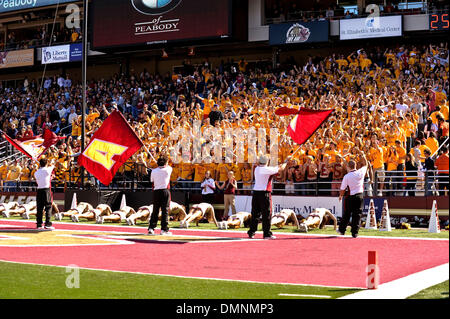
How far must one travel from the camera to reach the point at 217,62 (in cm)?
4100

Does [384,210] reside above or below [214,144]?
below

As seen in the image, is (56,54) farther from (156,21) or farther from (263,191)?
(263,191)

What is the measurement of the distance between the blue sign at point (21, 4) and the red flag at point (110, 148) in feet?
85.8

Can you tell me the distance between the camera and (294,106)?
2506 centimetres

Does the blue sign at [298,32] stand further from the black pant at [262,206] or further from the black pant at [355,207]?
the black pant at [262,206]

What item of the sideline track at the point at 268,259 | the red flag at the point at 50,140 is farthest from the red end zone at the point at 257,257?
the red flag at the point at 50,140

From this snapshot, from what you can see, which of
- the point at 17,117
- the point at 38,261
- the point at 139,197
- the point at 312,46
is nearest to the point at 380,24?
the point at 312,46

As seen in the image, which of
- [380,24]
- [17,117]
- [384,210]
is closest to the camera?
[384,210]

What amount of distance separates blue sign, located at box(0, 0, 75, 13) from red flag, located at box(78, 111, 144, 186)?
26.1 meters

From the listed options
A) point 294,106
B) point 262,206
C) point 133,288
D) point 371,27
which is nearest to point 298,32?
point 371,27

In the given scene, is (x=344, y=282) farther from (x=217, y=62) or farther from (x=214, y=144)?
(x=217, y=62)

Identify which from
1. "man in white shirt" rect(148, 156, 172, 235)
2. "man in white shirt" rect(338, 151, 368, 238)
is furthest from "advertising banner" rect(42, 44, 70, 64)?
"man in white shirt" rect(338, 151, 368, 238)
